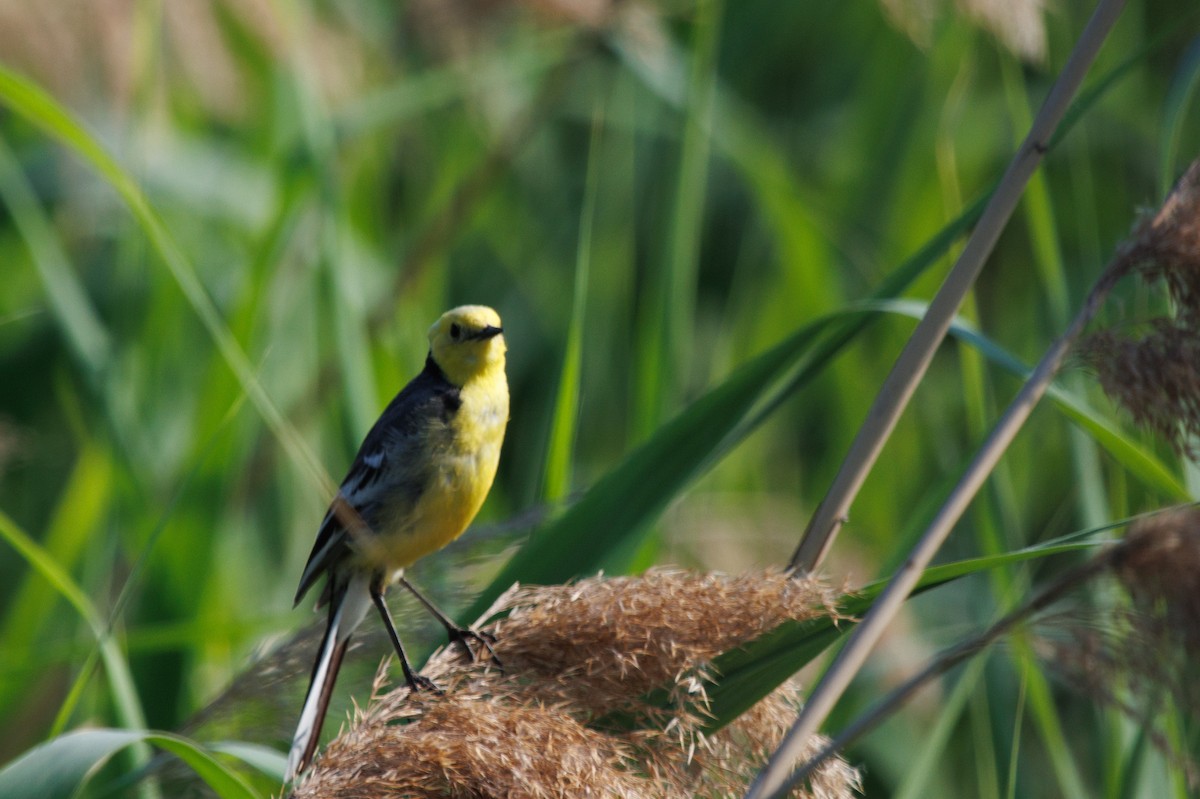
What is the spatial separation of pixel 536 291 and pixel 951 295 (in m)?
2.59

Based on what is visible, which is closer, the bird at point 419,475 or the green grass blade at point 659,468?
the green grass blade at point 659,468

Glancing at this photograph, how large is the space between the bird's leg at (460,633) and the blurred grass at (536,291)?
55mm

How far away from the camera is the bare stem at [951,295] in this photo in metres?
1.36

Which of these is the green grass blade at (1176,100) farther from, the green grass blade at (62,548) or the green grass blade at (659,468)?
the green grass blade at (62,548)

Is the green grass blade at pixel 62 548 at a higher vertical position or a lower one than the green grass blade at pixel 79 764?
lower

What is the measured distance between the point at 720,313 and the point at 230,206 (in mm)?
1870

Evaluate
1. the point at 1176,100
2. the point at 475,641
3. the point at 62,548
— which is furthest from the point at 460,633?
the point at 62,548

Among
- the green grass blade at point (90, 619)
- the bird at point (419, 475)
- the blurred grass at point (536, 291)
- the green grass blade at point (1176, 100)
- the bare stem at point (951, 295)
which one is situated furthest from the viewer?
the blurred grass at point (536, 291)

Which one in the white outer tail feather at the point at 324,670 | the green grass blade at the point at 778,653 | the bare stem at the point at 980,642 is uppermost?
the bare stem at the point at 980,642

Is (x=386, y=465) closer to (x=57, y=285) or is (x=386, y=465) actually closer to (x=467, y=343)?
(x=467, y=343)

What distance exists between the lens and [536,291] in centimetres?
390

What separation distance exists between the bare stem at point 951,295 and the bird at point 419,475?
25.0 inches

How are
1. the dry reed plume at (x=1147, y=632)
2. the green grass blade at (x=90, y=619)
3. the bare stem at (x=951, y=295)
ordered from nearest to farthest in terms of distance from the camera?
the dry reed plume at (x=1147, y=632)
the bare stem at (x=951, y=295)
the green grass blade at (x=90, y=619)

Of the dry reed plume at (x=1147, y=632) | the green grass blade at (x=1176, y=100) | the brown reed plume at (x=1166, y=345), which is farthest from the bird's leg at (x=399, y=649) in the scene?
the green grass blade at (x=1176, y=100)
